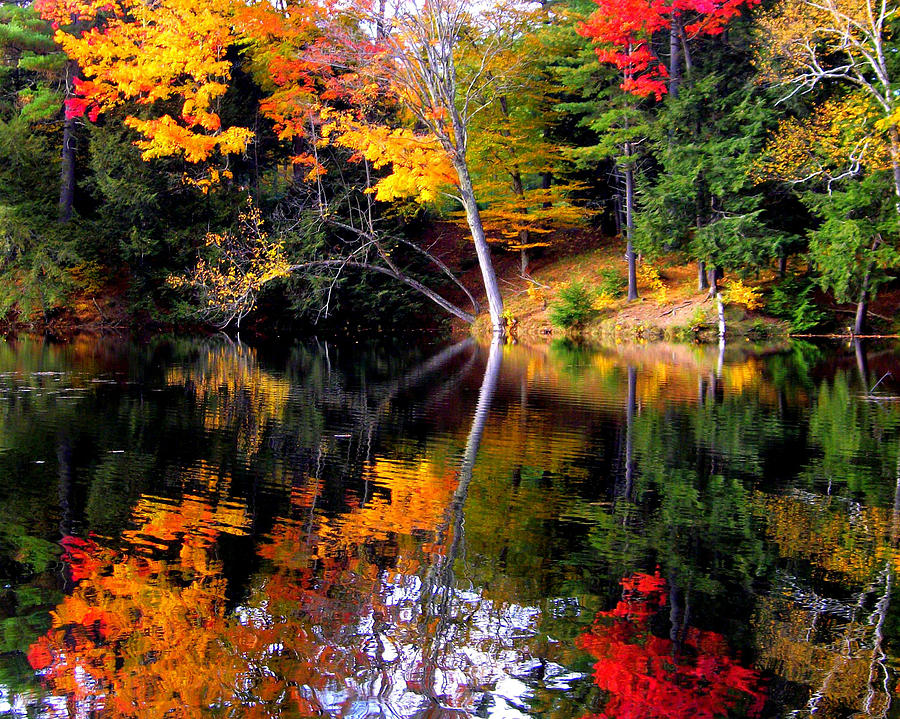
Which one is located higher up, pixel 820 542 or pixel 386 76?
pixel 386 76

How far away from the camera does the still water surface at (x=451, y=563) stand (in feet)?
11.0

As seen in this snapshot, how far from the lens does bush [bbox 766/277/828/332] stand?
73.7 ft

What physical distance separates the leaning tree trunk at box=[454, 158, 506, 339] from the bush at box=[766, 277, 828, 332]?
7647 millimetres

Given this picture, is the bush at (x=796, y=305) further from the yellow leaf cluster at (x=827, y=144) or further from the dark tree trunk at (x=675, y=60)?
the dark tree trunk at (x=675, y=60)

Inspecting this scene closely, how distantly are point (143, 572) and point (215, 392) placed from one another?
8417 millimetres

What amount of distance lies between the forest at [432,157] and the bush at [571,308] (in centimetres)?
7

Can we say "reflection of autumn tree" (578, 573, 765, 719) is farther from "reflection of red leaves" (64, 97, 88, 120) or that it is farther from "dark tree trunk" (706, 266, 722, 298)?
"reflection of red leaves" (64, 97, 88, 120)

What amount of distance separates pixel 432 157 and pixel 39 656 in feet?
68.6

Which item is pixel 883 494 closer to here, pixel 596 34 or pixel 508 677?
pixel 508 677

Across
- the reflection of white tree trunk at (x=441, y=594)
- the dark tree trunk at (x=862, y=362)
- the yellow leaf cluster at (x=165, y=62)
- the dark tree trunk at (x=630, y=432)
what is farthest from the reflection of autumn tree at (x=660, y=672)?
the yellow leaf cluster at (x=165, y=62)

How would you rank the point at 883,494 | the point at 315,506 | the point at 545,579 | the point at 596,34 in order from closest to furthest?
1. the point at 545,579
2. the point at 315,506
3. the point at 883,494
4. the point at 596,34

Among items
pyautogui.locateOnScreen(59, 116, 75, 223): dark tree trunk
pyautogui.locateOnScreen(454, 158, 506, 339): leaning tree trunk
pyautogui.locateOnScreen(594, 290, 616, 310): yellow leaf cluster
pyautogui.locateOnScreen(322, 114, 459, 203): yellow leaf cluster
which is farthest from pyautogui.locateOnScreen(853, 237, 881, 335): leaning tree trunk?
pyautogui.locateOnScreen(59, 116, 75, 223): dark tree trunk

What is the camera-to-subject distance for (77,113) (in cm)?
2734

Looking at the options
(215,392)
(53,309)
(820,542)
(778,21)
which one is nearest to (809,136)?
(778,21)
